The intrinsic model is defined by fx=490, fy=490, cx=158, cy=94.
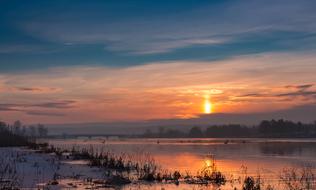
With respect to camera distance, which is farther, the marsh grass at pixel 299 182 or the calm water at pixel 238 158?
the calm water at pixel 238 158

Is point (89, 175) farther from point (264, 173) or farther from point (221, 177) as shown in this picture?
point (264, 173)

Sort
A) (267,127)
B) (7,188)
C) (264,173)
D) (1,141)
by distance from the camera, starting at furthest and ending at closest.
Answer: (267,127) < (1,141) < (264,173) < (7,188)

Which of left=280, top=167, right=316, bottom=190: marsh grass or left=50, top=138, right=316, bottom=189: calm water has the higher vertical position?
left=50, top=138, right=316, bottom=189: calm water

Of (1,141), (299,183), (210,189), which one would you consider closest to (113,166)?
(210,189)

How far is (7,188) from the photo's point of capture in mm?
17078

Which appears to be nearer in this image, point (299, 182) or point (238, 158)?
point (299, 182)

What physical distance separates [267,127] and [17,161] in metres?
140

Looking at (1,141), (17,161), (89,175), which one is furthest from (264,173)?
(1,141)

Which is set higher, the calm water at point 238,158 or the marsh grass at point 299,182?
the calm water at point 238,158

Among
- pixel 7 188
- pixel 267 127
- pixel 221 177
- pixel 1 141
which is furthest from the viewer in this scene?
pixel 267 127

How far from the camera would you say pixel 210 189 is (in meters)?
20.8

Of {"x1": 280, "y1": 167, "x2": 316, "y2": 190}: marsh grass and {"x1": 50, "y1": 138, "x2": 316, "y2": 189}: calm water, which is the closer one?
{"x1": 280, "y1": 167, "x2": 316, "y2": 190}: marsh grass

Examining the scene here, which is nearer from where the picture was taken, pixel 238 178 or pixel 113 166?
pixel 238 178

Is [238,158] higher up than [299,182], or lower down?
higher up
